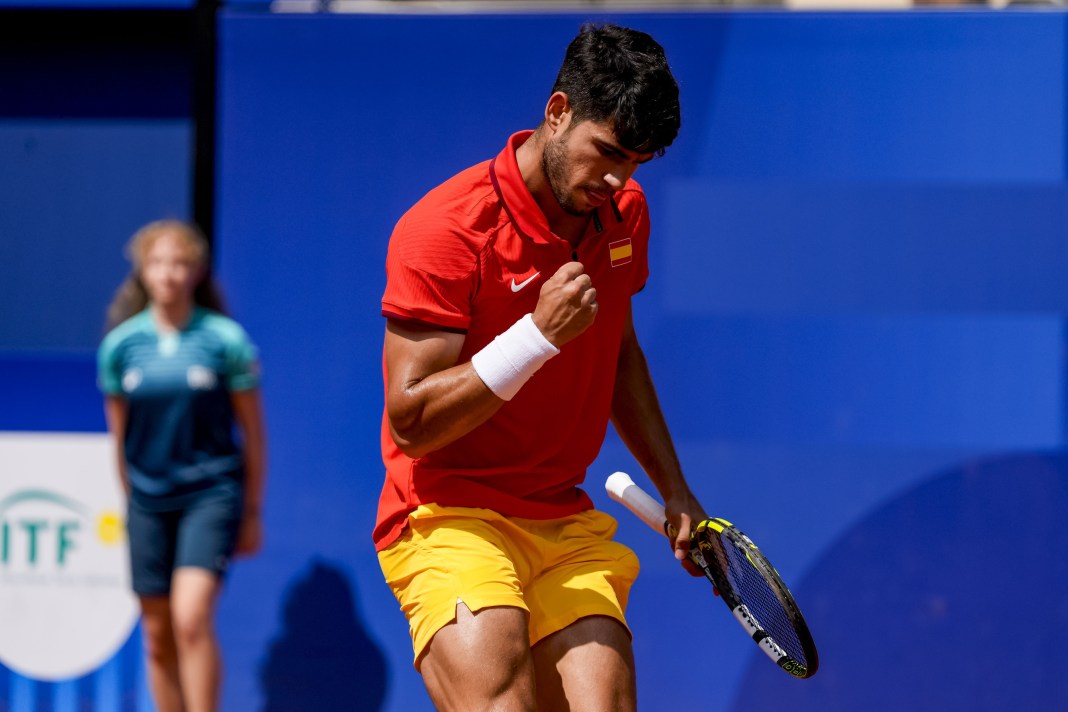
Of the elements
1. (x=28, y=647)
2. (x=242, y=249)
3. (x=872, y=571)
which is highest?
(x=242, y=249)

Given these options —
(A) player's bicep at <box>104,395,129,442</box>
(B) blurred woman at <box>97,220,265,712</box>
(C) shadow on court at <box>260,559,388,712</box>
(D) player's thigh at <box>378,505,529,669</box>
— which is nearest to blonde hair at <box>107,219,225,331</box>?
(B) blurred woman at <box>97,220,265,712</box>

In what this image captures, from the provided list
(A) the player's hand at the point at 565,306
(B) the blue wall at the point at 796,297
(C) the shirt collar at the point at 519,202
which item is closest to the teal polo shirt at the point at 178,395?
(B) the blue wall at the point at 796,297

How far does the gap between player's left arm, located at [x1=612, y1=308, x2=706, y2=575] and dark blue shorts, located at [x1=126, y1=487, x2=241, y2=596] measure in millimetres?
1836

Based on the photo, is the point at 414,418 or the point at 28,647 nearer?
the point at 414,418

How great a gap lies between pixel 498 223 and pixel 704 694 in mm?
2344

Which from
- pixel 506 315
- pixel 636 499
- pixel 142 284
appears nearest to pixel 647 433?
pixel 636 499

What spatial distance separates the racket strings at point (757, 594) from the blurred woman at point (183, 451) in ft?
6.81

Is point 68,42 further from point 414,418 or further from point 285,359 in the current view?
point 414,418

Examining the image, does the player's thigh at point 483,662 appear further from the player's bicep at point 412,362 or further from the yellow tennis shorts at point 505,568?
the player's bicep at point 412,362

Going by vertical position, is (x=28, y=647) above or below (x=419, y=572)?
below

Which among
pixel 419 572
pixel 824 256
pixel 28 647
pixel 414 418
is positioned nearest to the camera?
pixel 414 418

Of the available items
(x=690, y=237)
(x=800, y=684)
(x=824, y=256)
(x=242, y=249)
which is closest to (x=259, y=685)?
(x=242, y=249)

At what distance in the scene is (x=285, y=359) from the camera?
4.47 meters

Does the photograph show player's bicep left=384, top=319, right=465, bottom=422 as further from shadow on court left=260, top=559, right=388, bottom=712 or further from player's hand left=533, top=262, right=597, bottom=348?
shadow on court left=260, top=559, right=388, bottom=712
